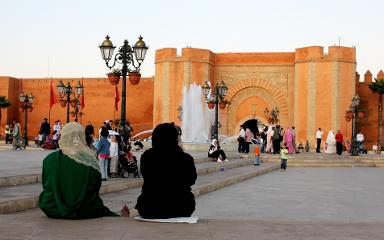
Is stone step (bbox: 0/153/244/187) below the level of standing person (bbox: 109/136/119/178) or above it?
below

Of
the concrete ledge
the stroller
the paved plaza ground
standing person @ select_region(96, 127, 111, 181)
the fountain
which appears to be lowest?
the paved plaza ground

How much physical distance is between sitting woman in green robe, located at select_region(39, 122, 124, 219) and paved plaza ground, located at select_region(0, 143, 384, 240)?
96mm

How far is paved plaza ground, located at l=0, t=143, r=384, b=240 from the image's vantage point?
4102 mm

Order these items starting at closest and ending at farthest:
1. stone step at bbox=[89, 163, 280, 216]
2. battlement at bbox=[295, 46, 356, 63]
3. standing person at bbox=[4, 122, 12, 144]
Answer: stone step at bbox=[89, 163, 280, 216], standing person at bbox=[4, 122, 12, 144], battlement at bbox=[295, 46, 356, 63]

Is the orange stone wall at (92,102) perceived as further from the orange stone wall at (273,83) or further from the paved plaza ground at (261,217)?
the paved plaza ground at (261,217)

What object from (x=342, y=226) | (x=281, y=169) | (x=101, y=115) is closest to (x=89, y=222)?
(x=342, y=226)

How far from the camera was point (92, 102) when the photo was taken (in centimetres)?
4512

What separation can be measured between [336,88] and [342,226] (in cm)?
3033

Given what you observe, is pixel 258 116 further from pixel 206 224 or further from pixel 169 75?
pixel 206 224

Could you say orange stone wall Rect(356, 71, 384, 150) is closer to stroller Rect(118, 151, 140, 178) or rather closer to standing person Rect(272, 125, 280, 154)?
standing person Rect(272, 125, 280, 154)

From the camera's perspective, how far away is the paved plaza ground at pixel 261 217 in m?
4.10

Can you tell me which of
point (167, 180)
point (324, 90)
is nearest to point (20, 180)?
point (167, 180)

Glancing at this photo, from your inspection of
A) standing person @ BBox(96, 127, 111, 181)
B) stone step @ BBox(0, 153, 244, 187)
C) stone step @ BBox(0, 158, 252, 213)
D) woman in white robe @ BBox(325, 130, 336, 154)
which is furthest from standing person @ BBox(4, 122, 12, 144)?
stone step @ BBox(0, 153, 244, 187)

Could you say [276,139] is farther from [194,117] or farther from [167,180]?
[167,180]
